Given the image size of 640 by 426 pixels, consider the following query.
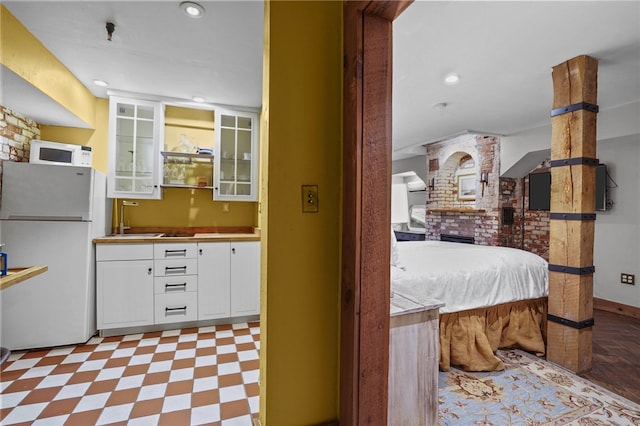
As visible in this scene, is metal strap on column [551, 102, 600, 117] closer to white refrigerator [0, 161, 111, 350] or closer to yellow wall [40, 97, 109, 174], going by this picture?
white refrigerator [0, 161, 111, 350]

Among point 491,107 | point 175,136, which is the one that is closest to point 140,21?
point 175,136

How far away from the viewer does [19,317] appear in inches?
95.7

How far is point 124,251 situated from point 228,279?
1008 mm

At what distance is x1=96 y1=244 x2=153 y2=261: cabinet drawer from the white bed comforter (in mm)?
2336

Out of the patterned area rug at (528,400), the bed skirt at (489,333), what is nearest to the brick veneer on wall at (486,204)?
the bed skirt at (489,333)

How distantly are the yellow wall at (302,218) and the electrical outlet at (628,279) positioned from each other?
450 cm

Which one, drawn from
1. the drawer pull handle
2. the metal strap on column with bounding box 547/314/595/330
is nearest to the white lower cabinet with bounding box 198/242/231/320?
the drawer pull handle

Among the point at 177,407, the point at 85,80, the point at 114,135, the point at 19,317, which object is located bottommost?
the point at 177,407

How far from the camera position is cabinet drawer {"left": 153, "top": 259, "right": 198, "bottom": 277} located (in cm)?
289

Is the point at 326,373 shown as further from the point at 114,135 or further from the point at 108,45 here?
the point at 114,135

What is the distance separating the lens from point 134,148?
3.13 meters

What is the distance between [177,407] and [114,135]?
2.65 metres

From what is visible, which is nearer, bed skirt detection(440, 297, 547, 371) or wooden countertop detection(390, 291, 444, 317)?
wooden countertop detection(390, 291, 444, 317)

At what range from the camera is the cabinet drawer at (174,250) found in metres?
2.90
